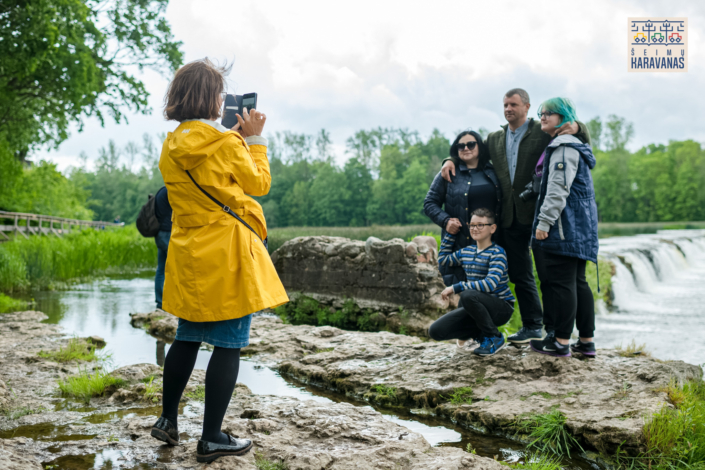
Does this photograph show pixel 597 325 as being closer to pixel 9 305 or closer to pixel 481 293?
pixel 481 293

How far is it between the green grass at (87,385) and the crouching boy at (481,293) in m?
2.20

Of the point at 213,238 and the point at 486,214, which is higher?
the point at 486,214

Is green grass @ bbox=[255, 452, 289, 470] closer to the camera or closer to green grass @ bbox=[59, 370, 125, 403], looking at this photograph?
green grass @ bbox=[59, 370, 125, 403]

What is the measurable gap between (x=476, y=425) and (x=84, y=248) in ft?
36.8

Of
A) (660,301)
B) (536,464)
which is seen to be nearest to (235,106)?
(536,464)

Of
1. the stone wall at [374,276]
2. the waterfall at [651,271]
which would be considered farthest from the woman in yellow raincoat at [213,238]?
the waterfall at [651,271]

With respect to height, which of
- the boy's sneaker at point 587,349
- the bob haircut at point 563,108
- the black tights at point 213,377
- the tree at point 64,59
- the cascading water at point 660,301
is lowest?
the cascading water at point 660,301

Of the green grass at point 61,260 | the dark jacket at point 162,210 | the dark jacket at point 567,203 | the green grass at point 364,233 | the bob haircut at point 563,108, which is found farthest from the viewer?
the green grass at point 364,233

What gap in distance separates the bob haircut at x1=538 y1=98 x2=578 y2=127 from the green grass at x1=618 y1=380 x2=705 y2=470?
194 cm

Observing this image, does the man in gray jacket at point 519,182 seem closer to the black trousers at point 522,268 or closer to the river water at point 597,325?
the black trousers at point 522,268

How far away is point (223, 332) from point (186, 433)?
0.81 meters

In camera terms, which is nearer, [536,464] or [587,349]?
[536,464]

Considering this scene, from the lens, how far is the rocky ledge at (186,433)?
2254mm

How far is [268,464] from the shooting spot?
2236mm
